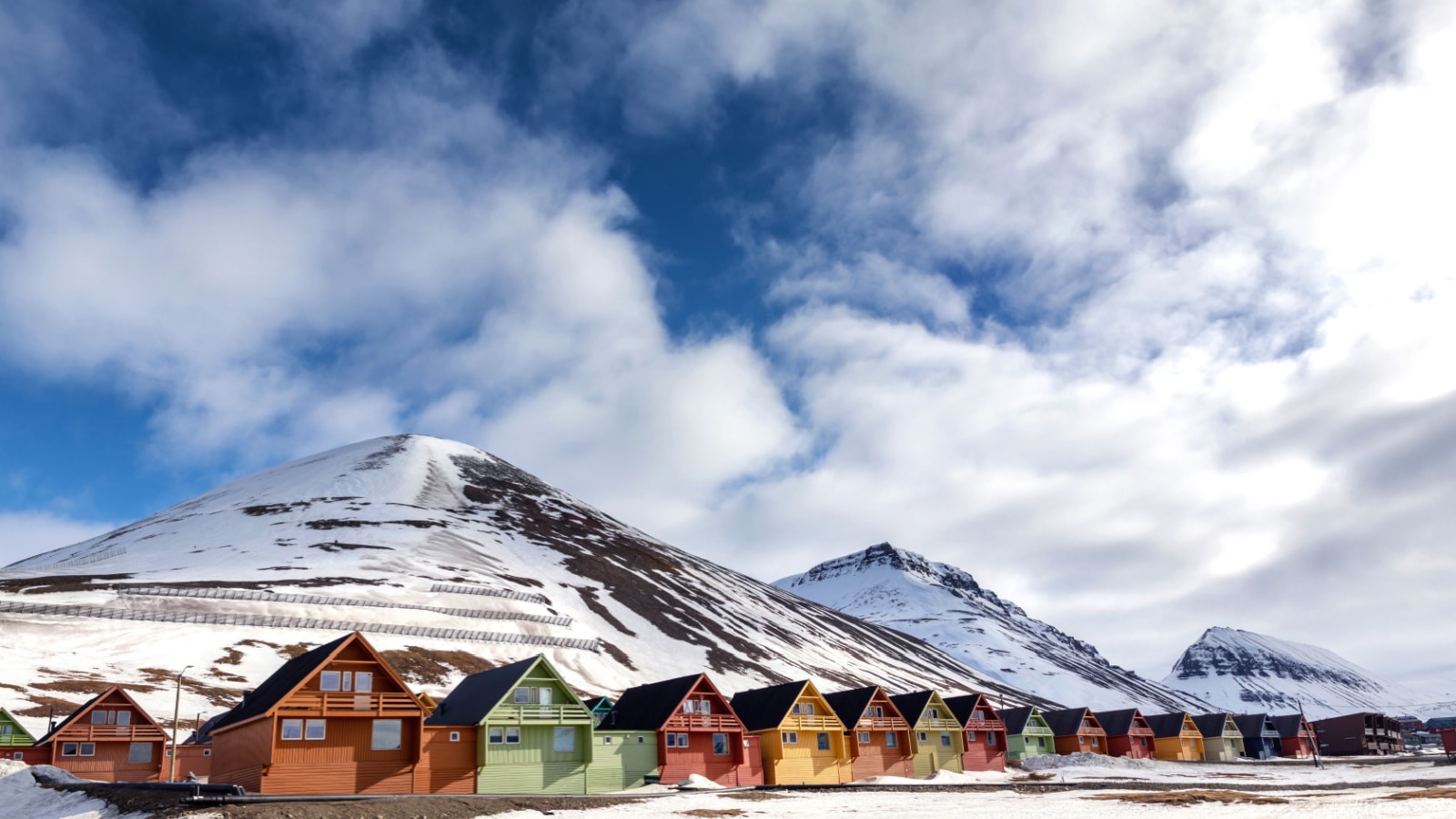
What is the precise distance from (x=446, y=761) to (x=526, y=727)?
5.19 metres

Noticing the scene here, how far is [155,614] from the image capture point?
114 metres

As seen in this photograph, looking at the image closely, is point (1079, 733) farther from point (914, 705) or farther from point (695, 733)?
point (695, 733)

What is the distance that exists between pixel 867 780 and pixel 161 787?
46167 mm

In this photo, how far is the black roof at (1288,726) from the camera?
12300 centimetres

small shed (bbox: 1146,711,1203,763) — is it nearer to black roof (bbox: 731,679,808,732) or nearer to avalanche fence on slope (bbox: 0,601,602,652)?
black roof (bbox: 731,679,808,732)

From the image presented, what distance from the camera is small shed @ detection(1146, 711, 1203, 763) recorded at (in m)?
106

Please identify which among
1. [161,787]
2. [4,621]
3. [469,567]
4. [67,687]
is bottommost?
[161,787]

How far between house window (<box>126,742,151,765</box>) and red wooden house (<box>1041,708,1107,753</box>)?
8350 cm

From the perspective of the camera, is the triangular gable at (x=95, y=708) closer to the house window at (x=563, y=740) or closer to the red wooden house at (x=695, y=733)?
the house window at (x=563, y=740)

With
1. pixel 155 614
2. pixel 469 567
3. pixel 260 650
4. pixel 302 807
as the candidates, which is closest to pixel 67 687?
pixel 260 650

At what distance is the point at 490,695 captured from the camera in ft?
180

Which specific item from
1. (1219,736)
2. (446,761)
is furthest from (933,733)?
(1219,736)

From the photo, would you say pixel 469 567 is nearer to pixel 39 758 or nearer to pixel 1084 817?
pixel 39 758

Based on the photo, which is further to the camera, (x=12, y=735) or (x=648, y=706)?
(x=648, y=706)
